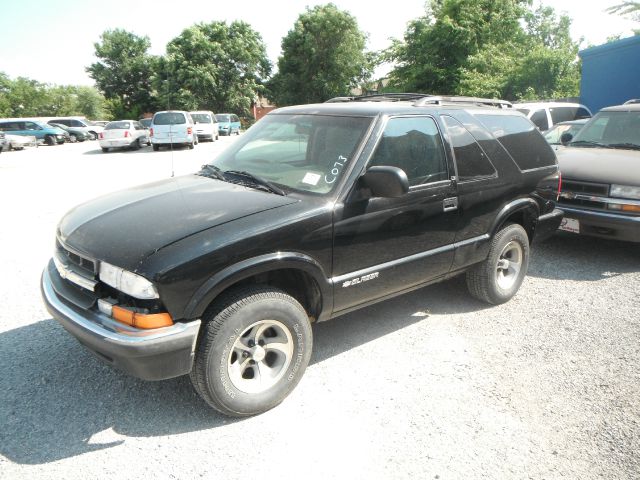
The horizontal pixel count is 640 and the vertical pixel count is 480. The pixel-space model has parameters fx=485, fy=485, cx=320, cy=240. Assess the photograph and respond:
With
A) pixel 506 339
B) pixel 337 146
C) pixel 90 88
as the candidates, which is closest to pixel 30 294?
pixel 337 146

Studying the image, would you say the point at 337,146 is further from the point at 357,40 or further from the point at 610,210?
the point at 357,40

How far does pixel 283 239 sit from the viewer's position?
2893 millimetres

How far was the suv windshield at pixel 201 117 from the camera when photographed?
26172 millimetres

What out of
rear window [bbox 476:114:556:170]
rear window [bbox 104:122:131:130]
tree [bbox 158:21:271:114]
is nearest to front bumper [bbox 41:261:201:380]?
rear window [bbox 476:114:556:170]

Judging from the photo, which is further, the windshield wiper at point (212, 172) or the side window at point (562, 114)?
the side window at point (562, 114)

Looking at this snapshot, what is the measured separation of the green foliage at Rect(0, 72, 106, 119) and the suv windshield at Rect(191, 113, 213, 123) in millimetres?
31971

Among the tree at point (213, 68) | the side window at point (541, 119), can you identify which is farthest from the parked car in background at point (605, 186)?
the tree at point (213, 68)

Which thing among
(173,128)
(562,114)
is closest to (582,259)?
(562,114)

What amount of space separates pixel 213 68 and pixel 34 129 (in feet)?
58.6

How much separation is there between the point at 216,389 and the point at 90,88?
2424 inches

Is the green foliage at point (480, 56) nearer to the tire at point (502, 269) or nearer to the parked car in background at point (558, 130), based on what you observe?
the parked car in background at point (558, 130)

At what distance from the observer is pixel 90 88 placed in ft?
182

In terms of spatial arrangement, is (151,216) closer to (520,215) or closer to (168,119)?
(520,215)

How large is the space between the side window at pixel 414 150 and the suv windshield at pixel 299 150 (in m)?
→ 0.20
